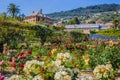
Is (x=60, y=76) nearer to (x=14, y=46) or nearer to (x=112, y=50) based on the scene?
(x=112, y=50)

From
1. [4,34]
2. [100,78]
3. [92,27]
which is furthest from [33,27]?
[92,27]

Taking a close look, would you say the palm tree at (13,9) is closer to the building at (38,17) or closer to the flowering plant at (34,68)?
the building at (38,17)

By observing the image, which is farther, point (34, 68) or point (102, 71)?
point (102, 71)

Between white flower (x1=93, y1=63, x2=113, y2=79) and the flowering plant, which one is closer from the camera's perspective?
the flowering plant

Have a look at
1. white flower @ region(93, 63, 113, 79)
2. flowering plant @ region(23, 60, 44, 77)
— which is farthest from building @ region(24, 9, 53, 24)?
flowering plant @ region(23, 60, 44, 77)

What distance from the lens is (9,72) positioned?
498 inches

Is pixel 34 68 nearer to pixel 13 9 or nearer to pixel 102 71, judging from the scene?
pixel 102 71

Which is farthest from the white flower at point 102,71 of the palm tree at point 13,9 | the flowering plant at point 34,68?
the palm tree at point 13,9

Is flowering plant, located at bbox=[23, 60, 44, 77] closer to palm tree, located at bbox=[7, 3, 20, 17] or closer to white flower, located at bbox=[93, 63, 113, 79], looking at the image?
white flower, located at bbox=[93, 63, 113, 79]

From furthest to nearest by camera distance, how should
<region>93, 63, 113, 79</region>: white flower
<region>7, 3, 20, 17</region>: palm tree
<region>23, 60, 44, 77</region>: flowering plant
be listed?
<region>7, 3, 20, 17</region>: palm tree, <region>93, 63, 113, 79</region>: white flower, <region>23, 60, 44, 77</region>: flowering plant

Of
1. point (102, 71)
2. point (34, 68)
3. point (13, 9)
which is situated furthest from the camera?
point (13, 9)

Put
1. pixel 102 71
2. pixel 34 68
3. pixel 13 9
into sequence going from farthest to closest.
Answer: pixel 13 9, pixel 102 71, pixel 34 68

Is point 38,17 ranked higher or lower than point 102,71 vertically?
lower

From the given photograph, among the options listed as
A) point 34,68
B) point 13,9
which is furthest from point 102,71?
point 13,9
